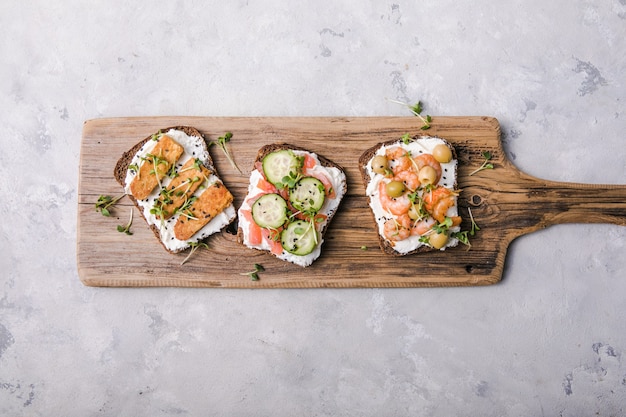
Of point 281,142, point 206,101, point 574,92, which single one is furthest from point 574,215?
point 206,101

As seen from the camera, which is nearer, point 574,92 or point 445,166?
point 445,166

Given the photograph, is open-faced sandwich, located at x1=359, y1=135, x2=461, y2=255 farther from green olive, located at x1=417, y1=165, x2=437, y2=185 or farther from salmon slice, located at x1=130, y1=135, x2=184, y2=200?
salmon slice, located at x1=130, y1=135, x2=184, y2=200

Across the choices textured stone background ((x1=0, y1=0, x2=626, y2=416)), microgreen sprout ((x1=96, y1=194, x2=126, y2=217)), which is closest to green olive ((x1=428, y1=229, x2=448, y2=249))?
textured stone background ((x1=0, y1=0, x2=626, y2=416))

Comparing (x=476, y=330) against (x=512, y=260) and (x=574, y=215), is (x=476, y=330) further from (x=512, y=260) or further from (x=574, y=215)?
(x=574, y=215)

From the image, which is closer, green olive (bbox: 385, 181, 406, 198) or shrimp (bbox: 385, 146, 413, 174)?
green olive (bbox: 385, 181, 406, 198)

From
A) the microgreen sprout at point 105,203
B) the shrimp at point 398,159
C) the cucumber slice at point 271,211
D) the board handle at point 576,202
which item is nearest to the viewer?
the cucumber slice at point 271,211

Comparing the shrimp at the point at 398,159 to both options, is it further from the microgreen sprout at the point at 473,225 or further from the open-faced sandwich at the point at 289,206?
the microgreen sprout at the point at 473,225

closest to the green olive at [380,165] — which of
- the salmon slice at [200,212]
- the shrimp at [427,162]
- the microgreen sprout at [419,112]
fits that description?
the shrimp at [427,162]
